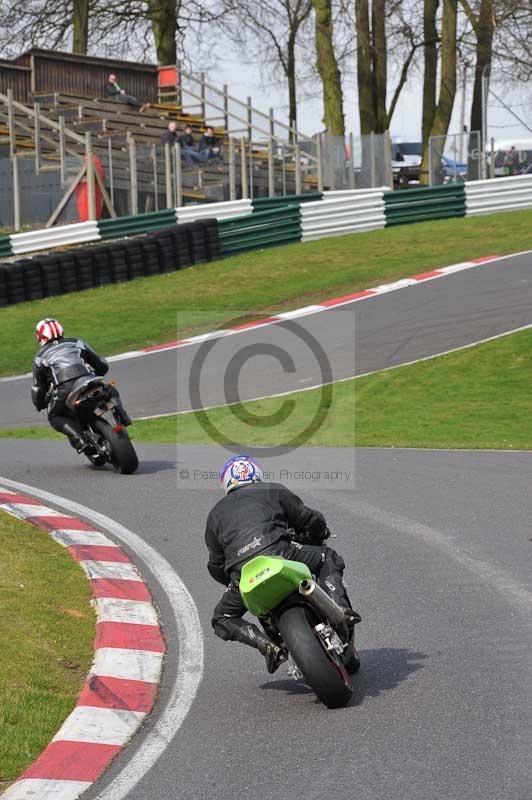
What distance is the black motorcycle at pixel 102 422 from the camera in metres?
12.2

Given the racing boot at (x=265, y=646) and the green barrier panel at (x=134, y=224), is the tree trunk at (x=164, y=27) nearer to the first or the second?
the green barrier panel at (x=134, y=224)

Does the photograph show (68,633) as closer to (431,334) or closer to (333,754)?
(333,754)

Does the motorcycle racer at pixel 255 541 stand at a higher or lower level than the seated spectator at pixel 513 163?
lower

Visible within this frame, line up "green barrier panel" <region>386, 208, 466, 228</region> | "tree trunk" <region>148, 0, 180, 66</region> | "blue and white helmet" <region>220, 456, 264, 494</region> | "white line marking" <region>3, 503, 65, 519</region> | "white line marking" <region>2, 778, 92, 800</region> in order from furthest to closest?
"tree trunk" <region>148, 0, 180, 66</region>, "green barrier panel" <region>386, 208, 466, 228</region>, "white line marking" <region>3, 503, 65, 519</region>, "blue and white helmet" <region>220, 456, 264, 494</region>, "white line marking" <region>2, 778, 92, 800</region>

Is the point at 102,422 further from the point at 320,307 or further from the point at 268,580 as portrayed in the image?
the point at 320,307

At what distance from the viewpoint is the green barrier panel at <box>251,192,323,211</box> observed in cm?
2847

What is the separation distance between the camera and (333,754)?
17.2 ft

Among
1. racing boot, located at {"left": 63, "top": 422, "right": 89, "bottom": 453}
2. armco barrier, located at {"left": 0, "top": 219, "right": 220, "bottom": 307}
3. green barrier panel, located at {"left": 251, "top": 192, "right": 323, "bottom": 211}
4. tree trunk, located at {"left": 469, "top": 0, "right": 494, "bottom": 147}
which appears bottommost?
racing boot, located at {"left": 63, "top": 422, "right": 89, "bottom": 453}

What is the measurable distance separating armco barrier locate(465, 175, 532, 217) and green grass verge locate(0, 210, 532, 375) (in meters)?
1.12

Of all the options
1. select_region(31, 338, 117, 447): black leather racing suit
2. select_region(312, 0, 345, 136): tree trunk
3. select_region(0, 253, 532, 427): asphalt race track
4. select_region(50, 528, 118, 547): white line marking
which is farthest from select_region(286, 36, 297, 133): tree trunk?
select_region(50, 528, 118, 547): white line marking

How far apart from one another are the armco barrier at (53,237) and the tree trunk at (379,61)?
59.3ft

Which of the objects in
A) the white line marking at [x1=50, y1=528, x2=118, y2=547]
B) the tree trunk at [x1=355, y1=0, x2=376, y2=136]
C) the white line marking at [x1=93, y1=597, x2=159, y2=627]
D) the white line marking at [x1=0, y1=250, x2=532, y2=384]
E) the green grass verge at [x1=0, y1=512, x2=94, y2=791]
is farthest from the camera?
the tree trunk at [x1=355, y1=0, x2=376, y2=136]

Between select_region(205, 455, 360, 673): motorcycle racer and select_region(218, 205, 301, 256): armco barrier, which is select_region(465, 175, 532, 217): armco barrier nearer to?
select_region(218, 205, 301, 256): armco barrier

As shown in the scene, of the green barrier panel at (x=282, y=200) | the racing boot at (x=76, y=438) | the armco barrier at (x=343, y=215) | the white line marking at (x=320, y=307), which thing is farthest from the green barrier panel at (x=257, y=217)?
the racing boot at (x=76, y=438)
